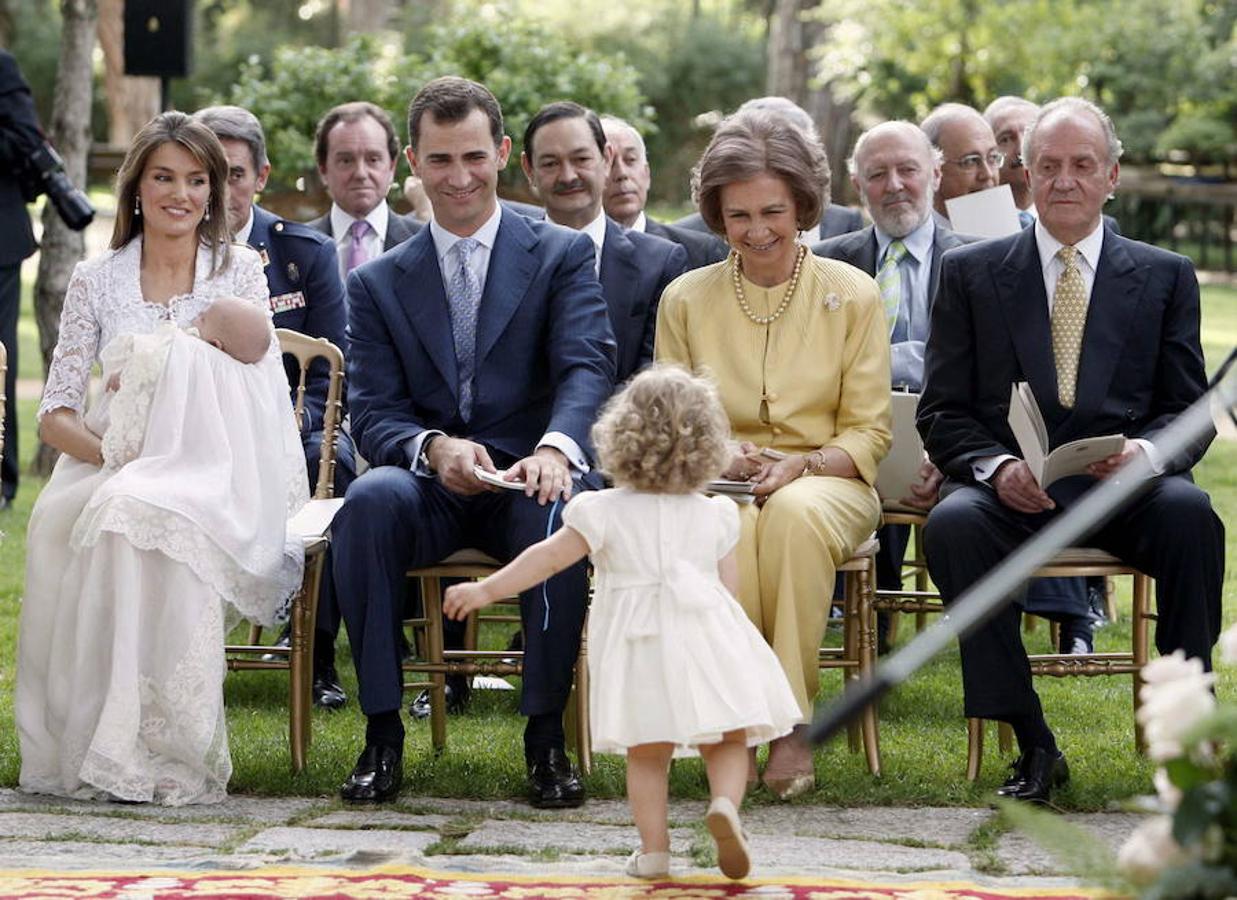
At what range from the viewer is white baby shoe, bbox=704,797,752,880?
4164 mm

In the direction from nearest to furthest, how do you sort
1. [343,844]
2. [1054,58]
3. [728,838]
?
[728,838] → [343,844] → [1054,58]

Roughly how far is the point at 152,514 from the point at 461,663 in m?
0.93

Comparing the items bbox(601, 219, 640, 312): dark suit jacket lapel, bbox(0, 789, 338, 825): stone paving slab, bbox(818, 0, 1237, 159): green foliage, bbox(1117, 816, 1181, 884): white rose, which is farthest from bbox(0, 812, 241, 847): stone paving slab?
bbox(818, 0, 1237, 159): green foliage

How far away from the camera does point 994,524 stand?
5.47 meters

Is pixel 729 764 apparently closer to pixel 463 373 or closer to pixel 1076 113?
pixel 463 373

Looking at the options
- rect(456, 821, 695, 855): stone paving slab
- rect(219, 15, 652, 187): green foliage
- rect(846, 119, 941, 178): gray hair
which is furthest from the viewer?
rect(219, 15, 652, 187): green foliage

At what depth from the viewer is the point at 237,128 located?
7066 mm

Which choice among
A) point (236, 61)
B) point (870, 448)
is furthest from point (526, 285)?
point (236, 61)

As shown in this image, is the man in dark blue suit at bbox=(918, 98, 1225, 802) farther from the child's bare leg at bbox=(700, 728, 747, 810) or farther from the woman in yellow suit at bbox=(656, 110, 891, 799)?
the child's bare leg at bbox=(700, 728, 747, 810)

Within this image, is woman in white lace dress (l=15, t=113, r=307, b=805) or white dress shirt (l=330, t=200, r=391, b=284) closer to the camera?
woman in white lace dress (l=15, t=113, r=307, b=805)

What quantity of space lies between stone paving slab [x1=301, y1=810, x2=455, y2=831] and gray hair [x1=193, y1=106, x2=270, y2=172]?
2809mm

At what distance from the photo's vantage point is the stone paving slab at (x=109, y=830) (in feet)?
15.8

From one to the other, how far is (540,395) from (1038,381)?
1394 mm

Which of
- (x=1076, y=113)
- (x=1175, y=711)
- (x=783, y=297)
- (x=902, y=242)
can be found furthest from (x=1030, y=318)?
(x=1175, y=711)
